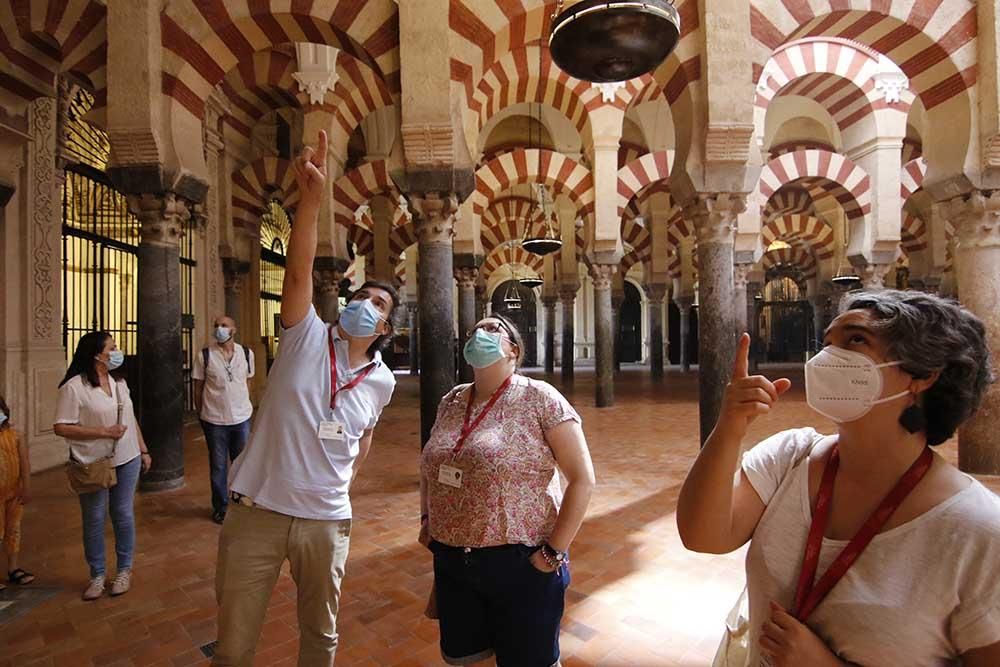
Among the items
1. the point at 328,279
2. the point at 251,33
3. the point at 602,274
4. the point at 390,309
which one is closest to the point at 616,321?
the point at 602,274

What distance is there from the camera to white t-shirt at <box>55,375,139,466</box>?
2.71 m

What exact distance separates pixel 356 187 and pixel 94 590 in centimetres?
738

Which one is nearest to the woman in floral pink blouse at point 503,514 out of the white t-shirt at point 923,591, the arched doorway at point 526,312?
the white t-shirt at point 923,591

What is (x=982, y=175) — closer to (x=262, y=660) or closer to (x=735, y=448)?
(x=735, y=448)

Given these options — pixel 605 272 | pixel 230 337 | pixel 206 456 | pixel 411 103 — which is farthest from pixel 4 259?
pixel 605 272

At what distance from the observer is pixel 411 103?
15.0 feet

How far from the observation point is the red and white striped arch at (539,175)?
33.4 feet

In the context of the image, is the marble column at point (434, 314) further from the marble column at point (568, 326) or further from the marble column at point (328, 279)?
the marble column at point (568, 326)

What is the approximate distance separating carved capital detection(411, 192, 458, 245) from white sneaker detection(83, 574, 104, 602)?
328 centimetres

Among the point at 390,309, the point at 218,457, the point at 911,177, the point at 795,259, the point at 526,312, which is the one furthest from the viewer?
the point at 526,312

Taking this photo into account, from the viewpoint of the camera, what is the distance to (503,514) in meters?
1.52

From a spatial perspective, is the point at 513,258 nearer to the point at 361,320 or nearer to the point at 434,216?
the point at 434,216

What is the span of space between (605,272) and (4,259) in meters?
8.05

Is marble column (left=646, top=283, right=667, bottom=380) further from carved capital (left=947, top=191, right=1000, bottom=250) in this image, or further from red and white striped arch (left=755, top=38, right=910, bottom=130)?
carved capital (left=947, top=191, right=1000, bottom=250)
